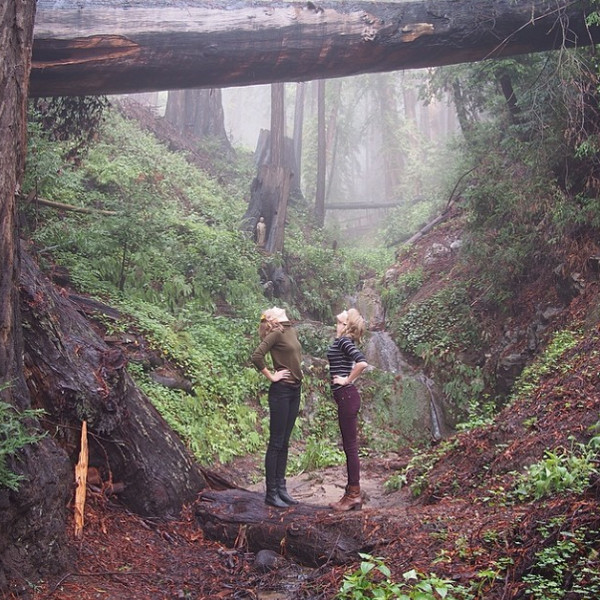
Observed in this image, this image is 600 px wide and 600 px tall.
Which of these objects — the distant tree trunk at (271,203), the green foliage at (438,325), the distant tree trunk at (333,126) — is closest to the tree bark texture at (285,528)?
the green foliage at (438,325)

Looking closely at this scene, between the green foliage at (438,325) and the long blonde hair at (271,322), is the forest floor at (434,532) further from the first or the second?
the green foliage at (438,325)

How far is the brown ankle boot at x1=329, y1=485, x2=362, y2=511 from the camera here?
19.9 ft

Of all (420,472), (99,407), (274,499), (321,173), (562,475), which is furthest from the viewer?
(321,173)

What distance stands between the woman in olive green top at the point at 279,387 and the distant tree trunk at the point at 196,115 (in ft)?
69.2

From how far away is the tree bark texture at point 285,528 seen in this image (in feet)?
17.1

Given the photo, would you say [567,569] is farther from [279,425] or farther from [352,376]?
[279,425]

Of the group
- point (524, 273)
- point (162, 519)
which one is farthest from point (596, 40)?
point (162, 519)

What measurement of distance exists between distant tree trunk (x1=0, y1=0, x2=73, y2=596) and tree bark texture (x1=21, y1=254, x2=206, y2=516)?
519 mm

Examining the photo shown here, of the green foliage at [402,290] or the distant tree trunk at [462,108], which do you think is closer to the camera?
the distant tree trunk at [462,108]

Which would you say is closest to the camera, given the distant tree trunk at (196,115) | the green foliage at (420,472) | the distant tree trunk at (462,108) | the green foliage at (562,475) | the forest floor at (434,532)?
the forest floor at (434,532)

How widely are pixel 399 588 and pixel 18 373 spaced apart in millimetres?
2919

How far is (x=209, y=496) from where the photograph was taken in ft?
20.0

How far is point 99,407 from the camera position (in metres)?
5.35

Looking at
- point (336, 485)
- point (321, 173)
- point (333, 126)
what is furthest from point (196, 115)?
point (336, 485)
